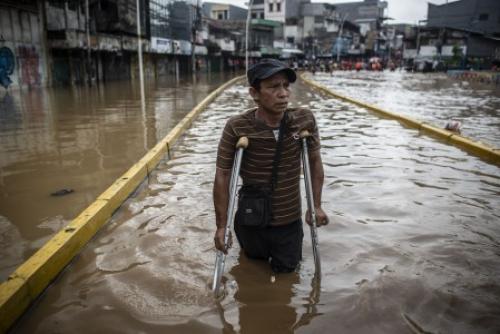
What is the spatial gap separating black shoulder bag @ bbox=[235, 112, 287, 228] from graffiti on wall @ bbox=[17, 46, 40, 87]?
21500 millimetres

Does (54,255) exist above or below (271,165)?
below

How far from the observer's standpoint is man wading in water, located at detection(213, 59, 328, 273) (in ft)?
9.39

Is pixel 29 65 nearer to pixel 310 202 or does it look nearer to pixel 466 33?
pixel 310 202

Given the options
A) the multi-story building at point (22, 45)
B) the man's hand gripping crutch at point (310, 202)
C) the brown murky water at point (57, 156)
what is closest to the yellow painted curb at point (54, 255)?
the brown murky water at point (57, 156)

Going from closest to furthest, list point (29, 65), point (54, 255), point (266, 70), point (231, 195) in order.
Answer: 1. point (266, 70)
2. point (231, 195)
3. point (54, 255)
4. point (29, 65)

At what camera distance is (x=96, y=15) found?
29.5m

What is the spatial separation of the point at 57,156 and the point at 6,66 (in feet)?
50.7

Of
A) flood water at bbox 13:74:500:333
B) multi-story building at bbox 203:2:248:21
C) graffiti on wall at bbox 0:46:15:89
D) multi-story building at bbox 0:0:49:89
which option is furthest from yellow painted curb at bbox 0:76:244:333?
multi-story building at bbox 203:2:248:21

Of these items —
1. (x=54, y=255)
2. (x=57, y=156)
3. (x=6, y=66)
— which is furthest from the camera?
(x=6, y=66)

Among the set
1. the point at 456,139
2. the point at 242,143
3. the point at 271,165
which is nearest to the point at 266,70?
the point at 242,143

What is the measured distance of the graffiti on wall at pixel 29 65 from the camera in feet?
68.3

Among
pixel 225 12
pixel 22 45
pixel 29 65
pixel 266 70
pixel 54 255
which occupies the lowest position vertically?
pixel 54 255

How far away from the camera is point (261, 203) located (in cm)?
300

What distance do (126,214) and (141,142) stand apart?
12.2 ft
